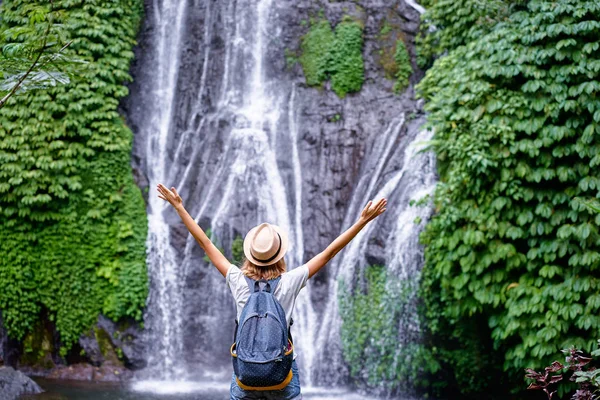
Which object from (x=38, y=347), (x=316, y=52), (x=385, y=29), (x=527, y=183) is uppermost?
(x=385, y=29)

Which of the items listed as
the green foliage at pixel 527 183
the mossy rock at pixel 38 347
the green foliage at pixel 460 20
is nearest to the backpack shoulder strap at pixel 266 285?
the green foliage at pixel 527 183

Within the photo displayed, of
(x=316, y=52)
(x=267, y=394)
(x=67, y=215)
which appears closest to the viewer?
(x=267, y=394)

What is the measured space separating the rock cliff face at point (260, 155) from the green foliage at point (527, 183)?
1.72 meters

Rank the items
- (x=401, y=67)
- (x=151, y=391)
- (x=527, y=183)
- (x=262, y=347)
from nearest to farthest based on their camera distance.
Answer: (x=262, y=347) → (x=527, y=183) → (x=151, y=391) → (x=401, y=67)

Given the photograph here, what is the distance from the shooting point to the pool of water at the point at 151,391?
9.23 m

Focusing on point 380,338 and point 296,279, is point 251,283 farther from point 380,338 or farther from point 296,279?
point 380,338

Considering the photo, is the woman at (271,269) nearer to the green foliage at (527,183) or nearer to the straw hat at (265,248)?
the straw hat at (265,248)

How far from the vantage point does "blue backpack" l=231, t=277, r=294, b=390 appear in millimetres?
3193

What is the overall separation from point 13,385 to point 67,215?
3.40m

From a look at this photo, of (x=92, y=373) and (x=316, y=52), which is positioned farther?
(x=316, y=52)

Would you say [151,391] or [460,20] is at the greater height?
[460,20]

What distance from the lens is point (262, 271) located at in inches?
138

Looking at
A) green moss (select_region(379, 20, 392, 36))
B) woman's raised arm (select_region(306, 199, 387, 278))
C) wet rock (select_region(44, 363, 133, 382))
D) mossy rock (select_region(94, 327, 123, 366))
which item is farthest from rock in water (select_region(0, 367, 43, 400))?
green moss (select_region(379, 20, 392, 36))

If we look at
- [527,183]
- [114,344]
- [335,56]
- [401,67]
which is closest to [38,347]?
[114,344]
